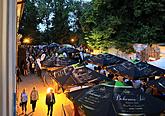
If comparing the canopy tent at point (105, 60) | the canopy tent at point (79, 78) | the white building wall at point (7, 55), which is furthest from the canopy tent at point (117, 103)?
the canopy tent at point (105, 60)

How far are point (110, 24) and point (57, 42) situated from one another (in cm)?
689

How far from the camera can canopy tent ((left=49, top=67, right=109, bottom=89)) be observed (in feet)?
19.4

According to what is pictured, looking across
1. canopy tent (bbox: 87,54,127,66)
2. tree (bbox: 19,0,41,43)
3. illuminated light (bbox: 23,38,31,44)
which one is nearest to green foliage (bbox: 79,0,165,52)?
canopy tent (bbox: 87,54,127,66)

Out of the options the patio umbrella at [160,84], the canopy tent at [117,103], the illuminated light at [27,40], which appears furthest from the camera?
the illuminated light at [27,40]

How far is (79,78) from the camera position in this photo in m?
6.04

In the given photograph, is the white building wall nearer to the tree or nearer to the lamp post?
the lamp post

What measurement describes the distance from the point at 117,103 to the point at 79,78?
7.47 feet

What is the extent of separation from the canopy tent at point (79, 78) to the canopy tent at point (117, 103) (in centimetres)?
166

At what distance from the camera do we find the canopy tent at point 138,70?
665 cm

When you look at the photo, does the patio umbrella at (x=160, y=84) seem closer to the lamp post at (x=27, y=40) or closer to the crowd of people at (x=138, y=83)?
the crowd of people at (x=138, y=83)

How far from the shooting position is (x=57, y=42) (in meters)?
18.4

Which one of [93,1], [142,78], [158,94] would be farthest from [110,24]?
[158,94]

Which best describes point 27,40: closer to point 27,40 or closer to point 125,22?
point 27,40

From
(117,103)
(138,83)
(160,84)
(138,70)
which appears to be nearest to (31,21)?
(138,70)
